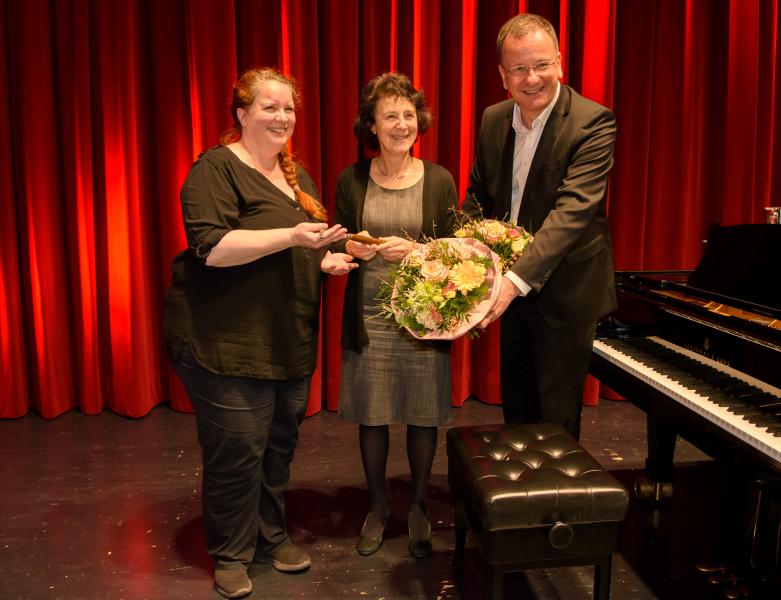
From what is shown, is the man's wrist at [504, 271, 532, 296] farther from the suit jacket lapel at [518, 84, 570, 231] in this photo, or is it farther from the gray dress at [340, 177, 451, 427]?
the gray dress at [340, 177, 451, 427]

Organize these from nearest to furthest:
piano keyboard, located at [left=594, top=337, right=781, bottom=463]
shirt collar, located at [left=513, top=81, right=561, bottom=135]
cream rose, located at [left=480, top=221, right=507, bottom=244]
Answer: piano keyboard, located at [left=594, top=337, right=781, bottom=463], cream rose, located at [left=480, top=221, right=507, bottom=244], shirt collar, located at [left=513, top=81, right=561, bottom=135]

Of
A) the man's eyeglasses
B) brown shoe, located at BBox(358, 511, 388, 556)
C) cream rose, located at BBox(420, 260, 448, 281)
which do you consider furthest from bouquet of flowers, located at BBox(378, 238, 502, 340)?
brown shoe, located at BBox(358, 511, 388, 556)

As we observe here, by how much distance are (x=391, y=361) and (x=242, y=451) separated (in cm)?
59

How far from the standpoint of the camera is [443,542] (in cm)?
270

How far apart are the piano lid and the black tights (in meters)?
1.12

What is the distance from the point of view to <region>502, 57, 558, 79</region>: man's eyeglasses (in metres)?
2.16

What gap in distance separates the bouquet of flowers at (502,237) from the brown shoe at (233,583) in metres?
1.28

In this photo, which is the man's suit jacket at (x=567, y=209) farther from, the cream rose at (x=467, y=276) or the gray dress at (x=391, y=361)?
the gray dress at (x=391, y=361)

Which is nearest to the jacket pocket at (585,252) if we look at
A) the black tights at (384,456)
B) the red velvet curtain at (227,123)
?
the black tights at (384,456)

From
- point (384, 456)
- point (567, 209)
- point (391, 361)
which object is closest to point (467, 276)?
point (567, 209)

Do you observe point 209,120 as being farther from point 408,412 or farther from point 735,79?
point 735,79

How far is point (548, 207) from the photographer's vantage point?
228 centimetres

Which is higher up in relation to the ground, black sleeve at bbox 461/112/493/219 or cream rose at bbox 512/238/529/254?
black sleeve at bbox 461/112/493/219

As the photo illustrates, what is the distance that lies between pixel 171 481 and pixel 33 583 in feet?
2.75
